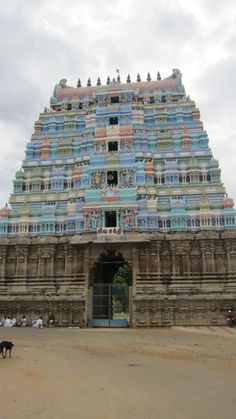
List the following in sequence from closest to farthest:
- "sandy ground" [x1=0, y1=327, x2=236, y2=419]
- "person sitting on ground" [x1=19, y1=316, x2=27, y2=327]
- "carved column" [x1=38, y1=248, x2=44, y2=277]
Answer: "sandy ground" [x1=0, y1=327, x2=236, y2=419], "person sitting on ground" [x1=19, y1=316, x2=27, y2=327], "carved column" [x1=38, y1=248, x2=44, y2=277]

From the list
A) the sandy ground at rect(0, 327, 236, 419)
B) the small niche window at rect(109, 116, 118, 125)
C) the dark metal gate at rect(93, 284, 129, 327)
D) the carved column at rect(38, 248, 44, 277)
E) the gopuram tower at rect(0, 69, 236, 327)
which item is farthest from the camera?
the small niche window at rect(109, 116, 118, 125)

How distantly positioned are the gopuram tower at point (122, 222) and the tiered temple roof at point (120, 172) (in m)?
0.09

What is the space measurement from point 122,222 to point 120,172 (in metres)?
5.00

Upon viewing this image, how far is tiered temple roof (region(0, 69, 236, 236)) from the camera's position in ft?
104

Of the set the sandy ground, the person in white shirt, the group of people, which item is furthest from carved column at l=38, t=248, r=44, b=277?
the sandy ground

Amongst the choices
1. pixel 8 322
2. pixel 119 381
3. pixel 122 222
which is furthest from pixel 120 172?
pixel 119 381

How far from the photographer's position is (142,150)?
3556 cm

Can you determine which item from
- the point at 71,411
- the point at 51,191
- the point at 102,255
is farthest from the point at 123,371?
the point at 51,191

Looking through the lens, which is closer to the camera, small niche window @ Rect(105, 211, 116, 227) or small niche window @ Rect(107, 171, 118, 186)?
small niche window @ Rect(105, 211, 116, 227)

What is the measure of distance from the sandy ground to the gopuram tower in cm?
1084

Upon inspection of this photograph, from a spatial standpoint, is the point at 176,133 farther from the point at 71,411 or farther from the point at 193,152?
the point at 71,411

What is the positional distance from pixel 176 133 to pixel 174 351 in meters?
24.5

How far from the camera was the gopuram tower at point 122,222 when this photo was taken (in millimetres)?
28766

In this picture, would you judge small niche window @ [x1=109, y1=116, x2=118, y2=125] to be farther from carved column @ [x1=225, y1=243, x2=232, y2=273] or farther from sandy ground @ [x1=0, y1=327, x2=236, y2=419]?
sandy ground @ [x1=0, y1=327, x2=236, y2=419]
